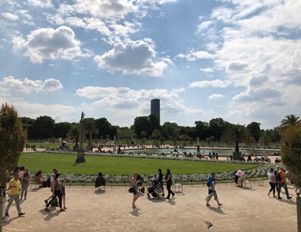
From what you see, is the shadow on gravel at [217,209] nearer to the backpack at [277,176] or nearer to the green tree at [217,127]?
the backpack at [277,176]

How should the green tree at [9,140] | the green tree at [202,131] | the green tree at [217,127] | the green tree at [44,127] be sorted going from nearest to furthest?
the green tree at [9,140]
the green tree at [217,127]
the green tree at [202,131]
the green tree at [44,127]

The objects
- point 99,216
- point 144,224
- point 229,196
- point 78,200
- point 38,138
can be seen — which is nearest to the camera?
point 144,224

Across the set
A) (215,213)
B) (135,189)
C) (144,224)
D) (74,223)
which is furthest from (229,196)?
(74,223)

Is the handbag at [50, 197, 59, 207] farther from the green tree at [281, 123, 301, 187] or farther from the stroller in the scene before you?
the green tree at [281, 123, 301, 187]

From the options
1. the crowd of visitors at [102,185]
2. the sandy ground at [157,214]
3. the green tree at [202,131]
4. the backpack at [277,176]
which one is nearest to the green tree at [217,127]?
the green tree at [202,131]

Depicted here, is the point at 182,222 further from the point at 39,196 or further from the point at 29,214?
the point at 39,196

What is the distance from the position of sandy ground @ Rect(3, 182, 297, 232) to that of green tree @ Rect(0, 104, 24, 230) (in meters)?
2.56

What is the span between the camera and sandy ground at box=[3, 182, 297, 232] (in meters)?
15.5

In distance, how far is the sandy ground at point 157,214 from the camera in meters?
15.5

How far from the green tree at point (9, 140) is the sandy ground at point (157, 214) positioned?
2.56 metres

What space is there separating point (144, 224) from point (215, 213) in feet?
13.0

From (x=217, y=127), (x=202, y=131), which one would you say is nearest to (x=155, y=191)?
(x=217, y=127)

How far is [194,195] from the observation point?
75.5 ft

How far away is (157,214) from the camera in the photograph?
17953mm
